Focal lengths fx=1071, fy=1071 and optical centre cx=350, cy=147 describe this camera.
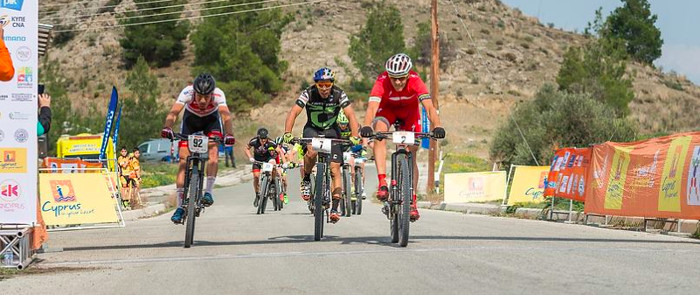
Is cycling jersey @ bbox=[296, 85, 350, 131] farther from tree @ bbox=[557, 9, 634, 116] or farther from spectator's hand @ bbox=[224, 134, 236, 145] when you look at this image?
tree @ bbox=[557, 9, 634, 116]

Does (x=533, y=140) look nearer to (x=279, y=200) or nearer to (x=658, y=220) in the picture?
(x=279, y=200)

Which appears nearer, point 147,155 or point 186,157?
point 186,157

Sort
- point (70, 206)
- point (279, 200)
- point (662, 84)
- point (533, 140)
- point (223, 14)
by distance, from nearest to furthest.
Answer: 1. point (70, 206)
2. point (279, 200)
3. point (533, 140)
4. point (223, 14)
5. point (662, 84)

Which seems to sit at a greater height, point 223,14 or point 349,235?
point 223,14

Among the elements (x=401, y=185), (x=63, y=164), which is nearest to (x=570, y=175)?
(x=401, y=185)

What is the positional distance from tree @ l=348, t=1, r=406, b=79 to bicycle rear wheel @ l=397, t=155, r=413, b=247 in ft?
242

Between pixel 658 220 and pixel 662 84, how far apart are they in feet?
343

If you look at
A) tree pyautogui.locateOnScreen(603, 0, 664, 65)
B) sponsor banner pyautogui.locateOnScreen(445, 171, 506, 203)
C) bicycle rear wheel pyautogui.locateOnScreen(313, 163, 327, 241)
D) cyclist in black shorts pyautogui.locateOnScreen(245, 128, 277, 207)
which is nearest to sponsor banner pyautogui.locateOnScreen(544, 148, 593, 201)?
cyclist in black shorts pyautogui.locateOnScreen(245, 128, 277, 207)

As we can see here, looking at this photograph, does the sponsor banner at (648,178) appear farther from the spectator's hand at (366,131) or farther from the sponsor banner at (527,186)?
the spectator's hand at (366,131)

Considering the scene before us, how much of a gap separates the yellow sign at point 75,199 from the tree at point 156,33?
79.0m

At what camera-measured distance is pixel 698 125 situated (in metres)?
81.2

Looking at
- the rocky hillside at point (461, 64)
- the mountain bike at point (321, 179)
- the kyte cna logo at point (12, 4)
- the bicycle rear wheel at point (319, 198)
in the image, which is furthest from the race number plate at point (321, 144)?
the rocky hillside at point (461, 64)

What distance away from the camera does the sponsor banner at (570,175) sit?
2167 cm

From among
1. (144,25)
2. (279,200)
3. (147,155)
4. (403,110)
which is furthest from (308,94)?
(144,25)
